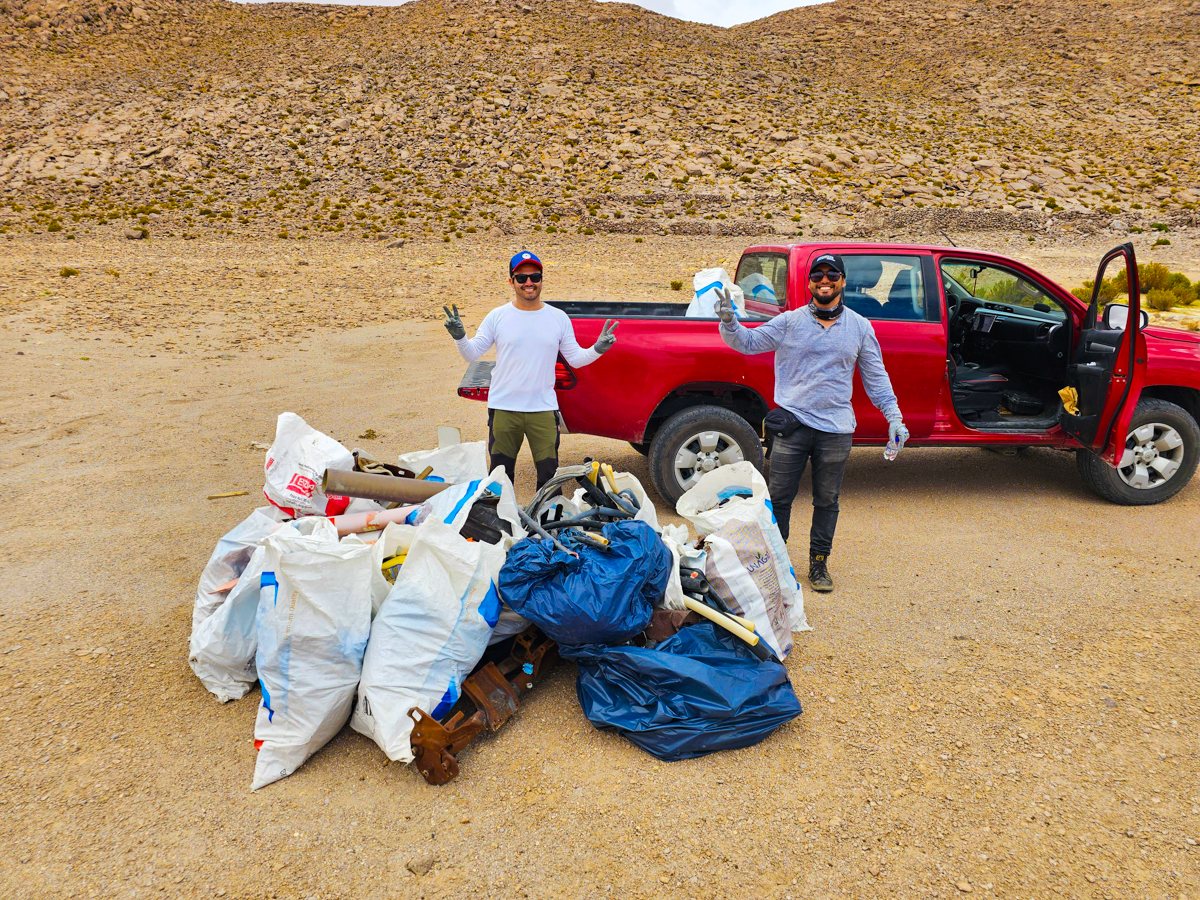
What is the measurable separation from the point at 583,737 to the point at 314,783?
3.42 feet

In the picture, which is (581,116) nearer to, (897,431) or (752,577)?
(897,431)

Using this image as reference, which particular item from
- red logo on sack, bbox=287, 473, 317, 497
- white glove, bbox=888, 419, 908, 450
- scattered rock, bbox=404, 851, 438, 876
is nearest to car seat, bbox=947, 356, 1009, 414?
white glove, bbox=888, 419, 908, 450

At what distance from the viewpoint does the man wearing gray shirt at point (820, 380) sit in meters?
4.29

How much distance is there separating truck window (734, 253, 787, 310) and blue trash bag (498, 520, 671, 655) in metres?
3.10

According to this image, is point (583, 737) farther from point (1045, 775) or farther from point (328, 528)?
point (1045, 775)

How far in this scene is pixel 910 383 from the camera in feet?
18.4

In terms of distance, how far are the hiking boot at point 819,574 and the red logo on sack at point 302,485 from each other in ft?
9.15

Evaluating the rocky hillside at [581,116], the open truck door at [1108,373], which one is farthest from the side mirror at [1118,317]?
the rocky hillside at [581,116]

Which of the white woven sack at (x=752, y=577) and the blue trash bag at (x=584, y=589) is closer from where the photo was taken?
the blue trash bag at (x=584, y=589)

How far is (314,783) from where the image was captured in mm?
2990

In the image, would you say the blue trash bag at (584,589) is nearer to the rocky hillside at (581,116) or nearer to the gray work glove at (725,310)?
the gray work glove at (725,310)

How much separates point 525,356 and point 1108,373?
3.92 m

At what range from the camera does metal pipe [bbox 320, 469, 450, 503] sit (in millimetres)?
4031

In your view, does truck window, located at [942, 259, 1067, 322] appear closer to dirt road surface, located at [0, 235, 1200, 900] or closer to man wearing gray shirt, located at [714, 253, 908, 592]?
dirt road surface, located at [0, 235, 1200, 900]
